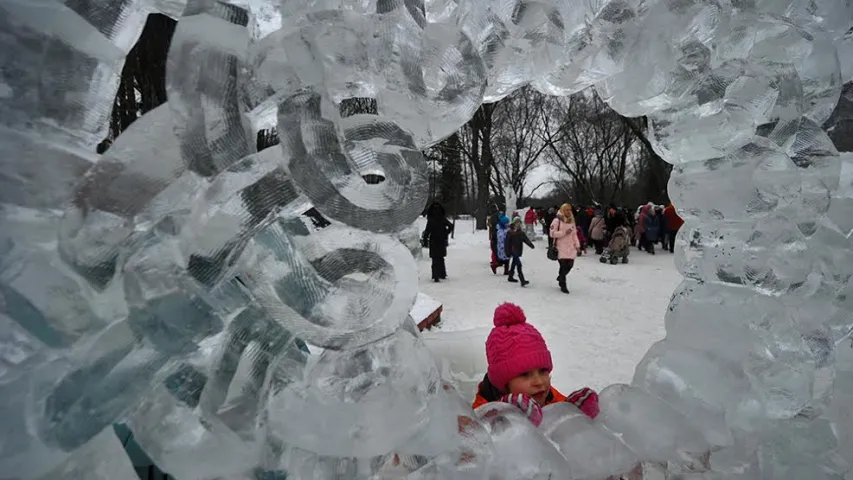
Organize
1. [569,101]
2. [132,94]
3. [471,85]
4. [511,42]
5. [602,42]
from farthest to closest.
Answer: [569,101]
[132,94]
[602,42]
[511,42]
[471,85]

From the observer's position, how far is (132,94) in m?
3.43

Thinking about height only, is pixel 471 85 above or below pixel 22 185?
above

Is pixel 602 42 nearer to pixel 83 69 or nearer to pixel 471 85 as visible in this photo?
pixel 471 85

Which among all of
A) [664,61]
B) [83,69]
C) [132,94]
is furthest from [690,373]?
[132,94]

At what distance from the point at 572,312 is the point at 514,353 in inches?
168

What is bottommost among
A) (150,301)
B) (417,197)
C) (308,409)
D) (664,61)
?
(308,409)

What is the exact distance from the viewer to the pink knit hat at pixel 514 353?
5.27 feet

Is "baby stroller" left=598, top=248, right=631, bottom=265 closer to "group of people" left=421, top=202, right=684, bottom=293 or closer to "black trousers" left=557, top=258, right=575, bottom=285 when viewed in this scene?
"group of people" left=421, top=202, right=684, bottom=293

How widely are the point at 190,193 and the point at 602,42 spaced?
2.86ft

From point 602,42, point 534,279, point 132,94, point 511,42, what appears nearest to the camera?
point 511,42

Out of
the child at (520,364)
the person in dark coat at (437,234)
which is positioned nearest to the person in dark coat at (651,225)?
the person in dark coat at (437,234)

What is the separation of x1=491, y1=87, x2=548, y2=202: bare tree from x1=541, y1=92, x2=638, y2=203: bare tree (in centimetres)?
52

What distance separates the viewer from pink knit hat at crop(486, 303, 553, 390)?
5.27 ft

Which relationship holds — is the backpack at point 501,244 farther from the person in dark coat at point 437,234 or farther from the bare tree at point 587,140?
the bare tree at point 587,140
